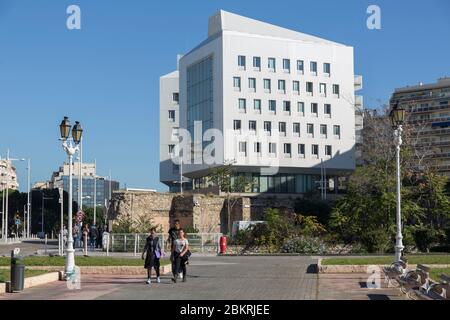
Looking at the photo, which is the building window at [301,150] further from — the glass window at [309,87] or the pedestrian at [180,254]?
the pedestrian at [180,254]

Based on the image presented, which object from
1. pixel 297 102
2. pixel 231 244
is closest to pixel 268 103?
pixel 297 102

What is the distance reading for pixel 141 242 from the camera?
4494cm

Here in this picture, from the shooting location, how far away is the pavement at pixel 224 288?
16766 mm

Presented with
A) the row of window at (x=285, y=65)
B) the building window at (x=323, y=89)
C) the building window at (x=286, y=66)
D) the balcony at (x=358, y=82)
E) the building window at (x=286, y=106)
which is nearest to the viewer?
the row of window at (x=285, y=65)

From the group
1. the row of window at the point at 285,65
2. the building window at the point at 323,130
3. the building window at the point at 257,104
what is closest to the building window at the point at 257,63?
the row of window at the point at 285,65

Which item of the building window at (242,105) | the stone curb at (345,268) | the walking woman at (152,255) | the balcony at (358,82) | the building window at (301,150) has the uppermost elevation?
the balcony at (358,82)

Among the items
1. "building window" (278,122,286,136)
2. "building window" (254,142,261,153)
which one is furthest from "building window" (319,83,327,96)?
"building window" (254,142,261,153)

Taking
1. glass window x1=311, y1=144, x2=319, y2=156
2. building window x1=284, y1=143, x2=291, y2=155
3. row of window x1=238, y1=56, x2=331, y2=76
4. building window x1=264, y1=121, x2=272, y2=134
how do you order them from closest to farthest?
row of window x1=238, y1=56, x2=331, y2=76, building window x1=264, y1=121, x2=272, y2=134, building window x1=284, y1=143, x2=291, y2=155, glass window x1=311, y1=144, x2=319, y2=156

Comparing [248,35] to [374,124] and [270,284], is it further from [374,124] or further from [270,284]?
[270,284]

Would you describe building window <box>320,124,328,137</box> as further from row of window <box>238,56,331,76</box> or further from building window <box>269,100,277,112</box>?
building window <box>269,100,277,112</box>

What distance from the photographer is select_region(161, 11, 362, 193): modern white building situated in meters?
77.3

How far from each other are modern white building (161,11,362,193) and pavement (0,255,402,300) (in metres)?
52.8

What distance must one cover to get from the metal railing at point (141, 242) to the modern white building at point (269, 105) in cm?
2914

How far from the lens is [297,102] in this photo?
264ft
